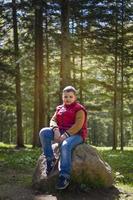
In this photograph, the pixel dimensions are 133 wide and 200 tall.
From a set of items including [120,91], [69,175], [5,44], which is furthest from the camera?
[120,91]

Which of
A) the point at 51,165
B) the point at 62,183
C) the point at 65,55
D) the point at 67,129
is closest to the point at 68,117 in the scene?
the point at 67,129

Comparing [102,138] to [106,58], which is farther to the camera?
[102,138]

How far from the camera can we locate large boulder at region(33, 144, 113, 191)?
7.74 m

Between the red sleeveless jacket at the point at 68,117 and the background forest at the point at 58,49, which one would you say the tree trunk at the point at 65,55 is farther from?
the red sleeveless jacket at the point at 68,117

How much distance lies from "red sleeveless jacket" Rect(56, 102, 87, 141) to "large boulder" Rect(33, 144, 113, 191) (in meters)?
0.37

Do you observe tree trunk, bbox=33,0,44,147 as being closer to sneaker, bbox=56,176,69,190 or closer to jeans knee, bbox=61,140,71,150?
jeans knee, bbox=61,140,71,150

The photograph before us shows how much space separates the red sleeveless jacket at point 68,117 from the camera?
7.90m

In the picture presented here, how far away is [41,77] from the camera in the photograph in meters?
22.1

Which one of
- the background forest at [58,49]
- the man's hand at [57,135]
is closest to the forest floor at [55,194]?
the man's hand at [57,135]

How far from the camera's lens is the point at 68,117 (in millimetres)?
7934

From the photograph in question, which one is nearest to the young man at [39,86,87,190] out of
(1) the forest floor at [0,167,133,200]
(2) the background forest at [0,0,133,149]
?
(1) the forest floor at [0,167,133,200]

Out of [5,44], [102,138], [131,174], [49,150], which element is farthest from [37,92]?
[102,138]

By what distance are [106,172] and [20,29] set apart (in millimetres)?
17613

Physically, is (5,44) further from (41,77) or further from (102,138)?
(102,138)
